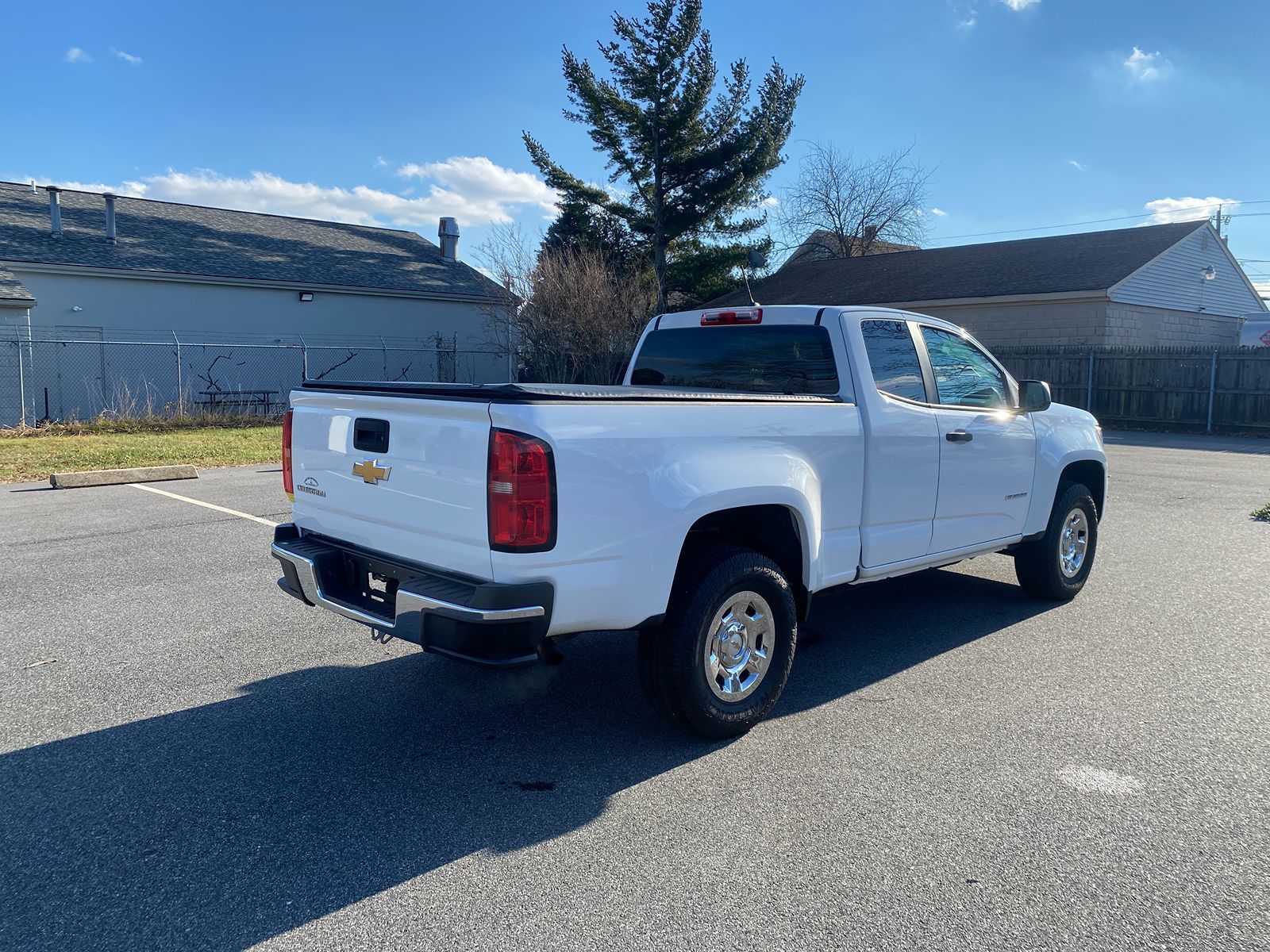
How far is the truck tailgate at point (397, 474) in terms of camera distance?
3.50m

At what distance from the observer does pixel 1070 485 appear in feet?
21.4

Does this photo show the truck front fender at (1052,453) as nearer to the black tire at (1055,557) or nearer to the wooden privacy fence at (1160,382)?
the black tire at (1055,557)

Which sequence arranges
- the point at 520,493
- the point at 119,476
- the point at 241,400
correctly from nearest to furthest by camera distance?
the point at 520,493 → the point at 119,476 → the point at 241,400

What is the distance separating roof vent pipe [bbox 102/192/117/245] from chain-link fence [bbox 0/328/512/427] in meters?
2.95

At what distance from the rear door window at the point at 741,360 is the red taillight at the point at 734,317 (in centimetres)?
6

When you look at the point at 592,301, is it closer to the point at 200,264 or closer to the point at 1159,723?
the point at 200,264

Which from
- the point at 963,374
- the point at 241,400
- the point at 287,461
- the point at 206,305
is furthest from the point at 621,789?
the point at 206,305

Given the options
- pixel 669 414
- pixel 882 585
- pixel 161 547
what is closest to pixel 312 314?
pixel 161 547

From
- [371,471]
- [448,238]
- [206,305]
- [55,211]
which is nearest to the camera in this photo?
[371,471]

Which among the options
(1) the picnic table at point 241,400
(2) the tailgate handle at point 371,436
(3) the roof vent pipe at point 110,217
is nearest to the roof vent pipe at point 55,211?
(3) the roof vent pipe at point 110,217

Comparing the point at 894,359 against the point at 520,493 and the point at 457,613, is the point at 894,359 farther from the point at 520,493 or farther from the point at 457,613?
the point at 457,613

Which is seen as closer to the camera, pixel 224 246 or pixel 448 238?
pixel 224 246

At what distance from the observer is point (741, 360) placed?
5.38m

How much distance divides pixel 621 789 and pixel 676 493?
1.21m
